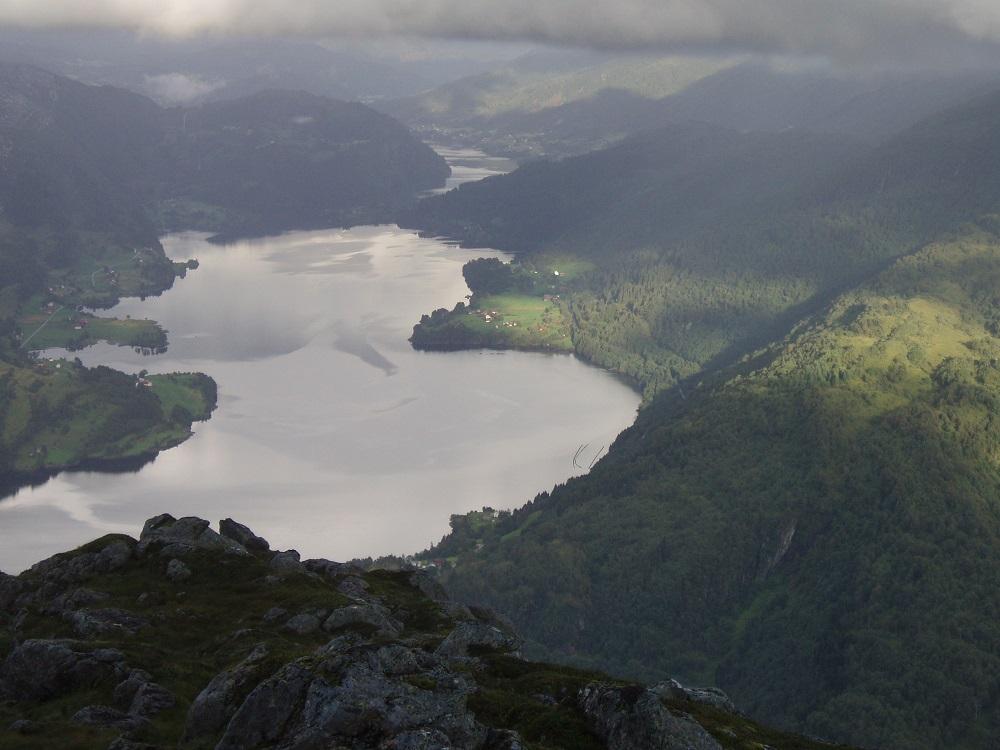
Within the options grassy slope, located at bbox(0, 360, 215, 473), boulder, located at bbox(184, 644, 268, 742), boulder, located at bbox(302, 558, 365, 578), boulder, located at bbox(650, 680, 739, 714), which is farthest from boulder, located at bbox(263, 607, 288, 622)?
grassy slope, located at bbox(0, 360, 215, 473)

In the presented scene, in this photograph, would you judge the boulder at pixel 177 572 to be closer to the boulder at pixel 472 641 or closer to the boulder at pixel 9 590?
the boulder at pixel 9 590

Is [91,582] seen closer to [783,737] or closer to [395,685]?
[395,685]

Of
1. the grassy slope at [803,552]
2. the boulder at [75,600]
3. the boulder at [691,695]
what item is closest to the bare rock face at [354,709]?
the boulder at [691,695]

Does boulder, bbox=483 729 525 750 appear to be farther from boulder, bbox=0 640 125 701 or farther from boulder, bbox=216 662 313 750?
boulder, bbox=0 640 125 701

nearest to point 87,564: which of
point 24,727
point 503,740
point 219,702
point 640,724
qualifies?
point 24,727

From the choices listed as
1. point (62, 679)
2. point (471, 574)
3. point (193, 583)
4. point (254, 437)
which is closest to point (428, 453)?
point (254, 437)

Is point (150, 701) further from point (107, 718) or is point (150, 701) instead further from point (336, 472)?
point (336, 472)
